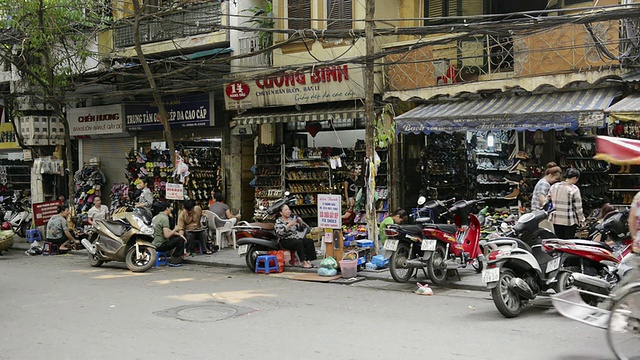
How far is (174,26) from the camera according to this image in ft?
61.5

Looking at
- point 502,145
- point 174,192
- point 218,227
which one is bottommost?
point 218,227

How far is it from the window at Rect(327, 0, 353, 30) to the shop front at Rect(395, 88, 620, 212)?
2994mm

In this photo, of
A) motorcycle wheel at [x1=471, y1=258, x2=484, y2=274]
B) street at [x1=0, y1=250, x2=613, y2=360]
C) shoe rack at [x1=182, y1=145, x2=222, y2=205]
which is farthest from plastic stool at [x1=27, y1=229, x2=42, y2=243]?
motorcycle wheel at [x1=471, y1=258, x2=484, y2=274]

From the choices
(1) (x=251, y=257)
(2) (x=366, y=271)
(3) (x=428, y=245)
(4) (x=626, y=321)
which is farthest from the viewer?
(1) (x=251, y=257)

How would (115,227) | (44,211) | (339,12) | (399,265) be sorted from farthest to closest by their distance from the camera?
(44,211) → (339,12) → (115,227) → (399,265)

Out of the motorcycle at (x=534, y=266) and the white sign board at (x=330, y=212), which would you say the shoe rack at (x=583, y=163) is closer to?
the white sign board at (x=330, y=212)

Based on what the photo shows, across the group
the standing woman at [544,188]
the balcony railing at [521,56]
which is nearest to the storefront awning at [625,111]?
the balcony railing at [521,56]

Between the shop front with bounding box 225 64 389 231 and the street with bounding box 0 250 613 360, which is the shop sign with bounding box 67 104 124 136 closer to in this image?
the shop front with bounding box 225 64 389 231

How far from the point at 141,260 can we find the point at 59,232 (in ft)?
15.1

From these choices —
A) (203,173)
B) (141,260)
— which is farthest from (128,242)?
(203,173)

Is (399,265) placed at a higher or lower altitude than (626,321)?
lower

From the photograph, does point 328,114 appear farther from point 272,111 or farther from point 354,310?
point 354,310

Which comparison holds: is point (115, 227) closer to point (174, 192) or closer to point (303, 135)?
point (174, 192)

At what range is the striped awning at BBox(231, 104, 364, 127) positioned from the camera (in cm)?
1546
